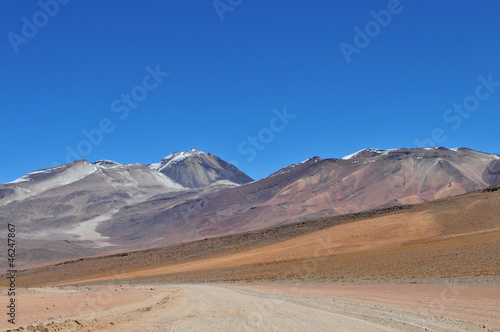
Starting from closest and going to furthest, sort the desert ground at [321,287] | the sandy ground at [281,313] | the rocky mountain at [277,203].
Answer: the sandy ground at [281,313], the desert ground at [321,287], the rocky mountain at [277,203]

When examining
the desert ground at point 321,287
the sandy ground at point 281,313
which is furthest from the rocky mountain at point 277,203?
the sandy ground at point 281,313

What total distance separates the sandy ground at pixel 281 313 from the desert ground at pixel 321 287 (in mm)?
39

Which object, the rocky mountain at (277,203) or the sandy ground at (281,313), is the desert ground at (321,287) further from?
the rocky mountain at (277,203)

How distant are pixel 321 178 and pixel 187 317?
16599 centimetres

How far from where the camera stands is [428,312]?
16094mm

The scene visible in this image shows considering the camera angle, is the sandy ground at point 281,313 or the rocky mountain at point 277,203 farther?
the rocky mountain at point 277,203

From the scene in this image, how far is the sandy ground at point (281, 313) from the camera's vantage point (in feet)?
42.9

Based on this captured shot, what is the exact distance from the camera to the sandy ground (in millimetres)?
13070

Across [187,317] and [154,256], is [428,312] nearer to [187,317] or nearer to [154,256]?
[187,317]

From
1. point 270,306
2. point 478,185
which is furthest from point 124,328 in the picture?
point 478,185

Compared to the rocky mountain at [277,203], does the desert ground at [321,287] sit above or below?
below

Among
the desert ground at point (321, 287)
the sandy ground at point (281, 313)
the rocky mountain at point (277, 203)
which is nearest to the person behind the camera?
the sandy ground at point (281, 313)

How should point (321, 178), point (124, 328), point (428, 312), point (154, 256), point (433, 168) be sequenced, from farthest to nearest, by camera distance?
point (321, 178)
point (433, 168)
point (154, 256)
point (428, 312)
point (124, 328)

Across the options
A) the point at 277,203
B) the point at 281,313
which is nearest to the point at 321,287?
the point at 281,313
